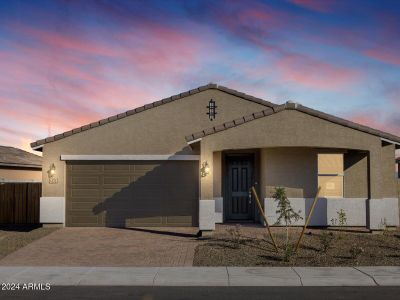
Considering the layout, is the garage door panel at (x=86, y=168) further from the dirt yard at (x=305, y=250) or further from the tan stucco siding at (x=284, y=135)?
the dirt yard at (x=305, y=250)

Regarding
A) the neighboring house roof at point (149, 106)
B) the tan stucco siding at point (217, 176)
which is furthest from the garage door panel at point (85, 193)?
the tan stucco siding at point (217, 176)

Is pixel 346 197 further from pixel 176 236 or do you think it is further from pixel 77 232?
pixel 77 232

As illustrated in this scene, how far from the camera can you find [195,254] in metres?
13.0

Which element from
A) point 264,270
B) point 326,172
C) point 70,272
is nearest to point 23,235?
point 70,272

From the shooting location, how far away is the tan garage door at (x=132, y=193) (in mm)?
18875

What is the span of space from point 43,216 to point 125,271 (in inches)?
342

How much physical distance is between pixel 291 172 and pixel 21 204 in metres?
11.3

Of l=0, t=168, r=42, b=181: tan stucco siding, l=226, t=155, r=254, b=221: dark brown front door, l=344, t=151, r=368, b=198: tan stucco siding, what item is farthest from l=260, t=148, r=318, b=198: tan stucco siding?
l=0, t=168, r=42, b=181: tan stucco siding

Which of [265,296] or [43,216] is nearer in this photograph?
[265,296]

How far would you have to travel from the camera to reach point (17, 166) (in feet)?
88.7

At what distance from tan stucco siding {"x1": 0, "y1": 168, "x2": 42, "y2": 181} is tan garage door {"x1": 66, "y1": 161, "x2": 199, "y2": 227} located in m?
8.55

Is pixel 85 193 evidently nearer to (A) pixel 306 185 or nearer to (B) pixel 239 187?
(B) pixel 239 187

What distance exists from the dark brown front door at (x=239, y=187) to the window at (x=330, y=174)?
2.63 metres

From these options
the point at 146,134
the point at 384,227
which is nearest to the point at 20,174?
the point at 146,134
